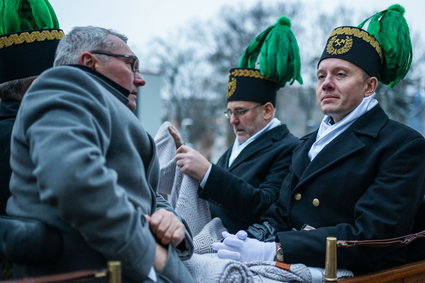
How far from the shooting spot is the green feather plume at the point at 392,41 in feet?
10.7

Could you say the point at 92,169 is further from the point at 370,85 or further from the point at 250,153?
the point at 250,153

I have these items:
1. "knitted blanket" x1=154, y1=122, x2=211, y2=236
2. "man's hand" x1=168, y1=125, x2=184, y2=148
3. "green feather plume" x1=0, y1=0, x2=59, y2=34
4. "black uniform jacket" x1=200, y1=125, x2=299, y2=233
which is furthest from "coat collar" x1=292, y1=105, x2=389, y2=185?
"green feather plume" x1=0, y1=0, x2=59, y2=34

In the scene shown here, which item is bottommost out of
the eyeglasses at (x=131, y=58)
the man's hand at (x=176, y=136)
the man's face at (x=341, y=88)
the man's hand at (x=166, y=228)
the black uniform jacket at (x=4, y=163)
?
the black uniform jacket at (x=4, y=163)

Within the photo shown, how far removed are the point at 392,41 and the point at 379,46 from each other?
0.08 metres

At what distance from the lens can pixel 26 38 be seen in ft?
9.12

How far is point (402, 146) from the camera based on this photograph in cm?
283

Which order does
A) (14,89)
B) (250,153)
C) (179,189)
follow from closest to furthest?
(14,89) < (179,189) < (250,153)

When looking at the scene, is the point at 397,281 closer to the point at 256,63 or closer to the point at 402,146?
the point at 402,146

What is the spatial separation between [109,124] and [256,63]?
2.68 m

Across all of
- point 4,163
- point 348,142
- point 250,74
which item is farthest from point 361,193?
point 4,163

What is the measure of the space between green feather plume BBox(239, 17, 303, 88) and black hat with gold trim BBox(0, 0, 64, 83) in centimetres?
167

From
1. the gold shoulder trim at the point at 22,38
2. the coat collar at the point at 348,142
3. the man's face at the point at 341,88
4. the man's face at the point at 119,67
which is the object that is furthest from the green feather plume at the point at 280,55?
the man's face at the point at 119,67

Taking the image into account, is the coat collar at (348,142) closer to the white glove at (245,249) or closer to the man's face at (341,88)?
the man's face at (341,88)

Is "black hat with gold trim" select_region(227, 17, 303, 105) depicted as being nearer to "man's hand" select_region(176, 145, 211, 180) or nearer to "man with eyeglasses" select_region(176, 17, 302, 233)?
"man with eyeglasses" select_region(176, 17, 302, 233)
